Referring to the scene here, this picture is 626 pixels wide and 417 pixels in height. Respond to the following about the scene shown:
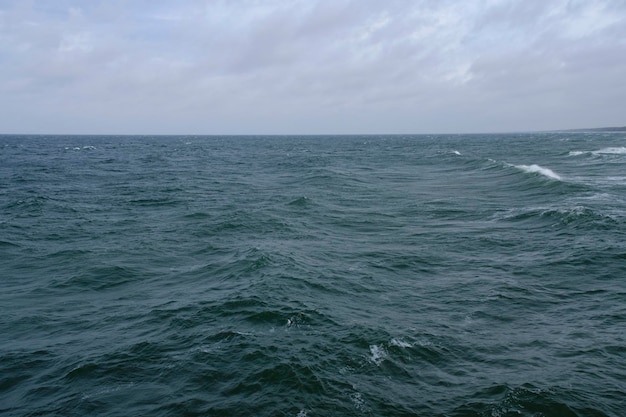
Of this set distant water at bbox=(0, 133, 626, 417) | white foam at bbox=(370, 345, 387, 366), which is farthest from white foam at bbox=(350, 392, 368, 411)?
white foam at bbox=(370, 345, 387, 366)

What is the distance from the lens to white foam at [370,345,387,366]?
52.2 feet

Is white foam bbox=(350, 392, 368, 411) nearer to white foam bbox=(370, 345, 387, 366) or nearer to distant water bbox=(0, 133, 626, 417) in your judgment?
distant water bbox=(0, 133, 626, 417)

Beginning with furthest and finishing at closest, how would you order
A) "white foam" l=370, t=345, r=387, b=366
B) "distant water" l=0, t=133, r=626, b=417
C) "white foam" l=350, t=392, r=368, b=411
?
1. "white foam" l=370, t=345, r=387, b=366
2. "distant water" l=0, t=133, r=626, b=417
3. "white foam" l=350, t=392, r=368, b=411

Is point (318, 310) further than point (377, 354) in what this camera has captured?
Yes

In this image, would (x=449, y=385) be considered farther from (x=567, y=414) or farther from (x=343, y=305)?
(x=343, y=305)

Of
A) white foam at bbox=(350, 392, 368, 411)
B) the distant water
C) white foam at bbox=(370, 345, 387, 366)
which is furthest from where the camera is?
white foam at bbox=(370, 345, 387, 366)

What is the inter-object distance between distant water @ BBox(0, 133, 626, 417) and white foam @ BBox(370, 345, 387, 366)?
7 centimetres

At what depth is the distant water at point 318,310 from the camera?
14.1 metres

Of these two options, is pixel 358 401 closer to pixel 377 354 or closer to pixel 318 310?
pixel 377 354

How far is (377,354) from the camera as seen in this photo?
16.3 m

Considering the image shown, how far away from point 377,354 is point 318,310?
436 cm

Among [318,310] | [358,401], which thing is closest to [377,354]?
[358,401]

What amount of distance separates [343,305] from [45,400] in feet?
37.8

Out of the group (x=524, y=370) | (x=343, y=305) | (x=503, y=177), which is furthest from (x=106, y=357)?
(x=503, y=177)
